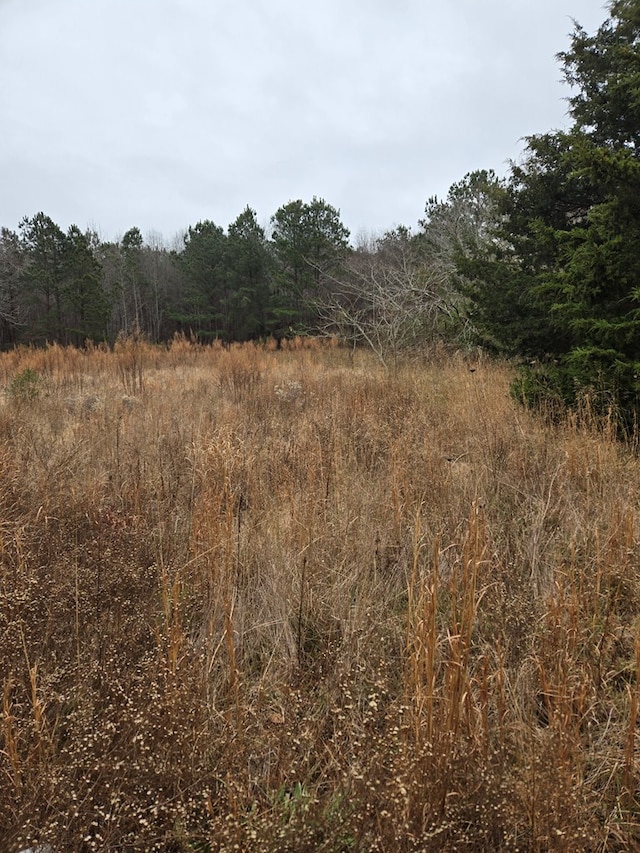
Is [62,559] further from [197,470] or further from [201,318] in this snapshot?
[201,318]

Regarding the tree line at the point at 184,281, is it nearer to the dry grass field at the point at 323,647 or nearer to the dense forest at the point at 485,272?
the dense forest at the point at 485,272

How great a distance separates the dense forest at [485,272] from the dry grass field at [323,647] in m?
1.28

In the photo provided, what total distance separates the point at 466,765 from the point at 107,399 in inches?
233

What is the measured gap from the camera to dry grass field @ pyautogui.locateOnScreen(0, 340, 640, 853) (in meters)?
1.02

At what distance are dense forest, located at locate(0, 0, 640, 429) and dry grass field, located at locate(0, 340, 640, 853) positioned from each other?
1276 millimetres

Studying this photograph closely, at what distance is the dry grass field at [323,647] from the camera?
1019 mm

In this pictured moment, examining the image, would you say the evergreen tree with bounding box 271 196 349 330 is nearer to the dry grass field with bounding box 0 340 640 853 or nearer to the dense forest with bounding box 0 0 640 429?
the dense forest with bounding box 0 0 640 429

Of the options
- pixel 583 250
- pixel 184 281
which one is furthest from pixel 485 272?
pixel 184 281

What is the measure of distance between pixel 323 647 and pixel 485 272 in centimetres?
491

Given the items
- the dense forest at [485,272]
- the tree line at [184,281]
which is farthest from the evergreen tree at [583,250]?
the tree line at [184,281]

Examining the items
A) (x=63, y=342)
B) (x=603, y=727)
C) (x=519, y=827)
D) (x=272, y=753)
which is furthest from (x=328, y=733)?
(x=63, y=342)

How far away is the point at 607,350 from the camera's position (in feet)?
11.8

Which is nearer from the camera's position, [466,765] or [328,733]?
[466,765]

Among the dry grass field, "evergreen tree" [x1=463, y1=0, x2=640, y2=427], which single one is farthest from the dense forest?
the dry grass field
